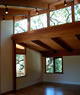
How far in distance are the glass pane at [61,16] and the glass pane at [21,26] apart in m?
1.57

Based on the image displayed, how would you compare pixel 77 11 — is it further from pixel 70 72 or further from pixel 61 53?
pixel 70 72

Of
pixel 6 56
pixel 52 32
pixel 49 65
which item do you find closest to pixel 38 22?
pixel 52 32

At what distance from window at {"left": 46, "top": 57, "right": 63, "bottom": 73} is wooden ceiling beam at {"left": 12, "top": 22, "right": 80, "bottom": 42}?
3.03 metres

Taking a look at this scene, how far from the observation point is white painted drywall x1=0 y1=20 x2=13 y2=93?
6578 millimetres

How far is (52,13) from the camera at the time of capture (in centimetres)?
594

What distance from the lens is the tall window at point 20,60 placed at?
756 centimetres

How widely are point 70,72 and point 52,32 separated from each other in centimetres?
365

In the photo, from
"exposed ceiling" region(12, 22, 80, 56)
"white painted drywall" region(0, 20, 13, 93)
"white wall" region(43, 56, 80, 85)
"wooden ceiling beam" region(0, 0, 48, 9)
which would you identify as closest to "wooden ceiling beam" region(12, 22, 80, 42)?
"exposed ceiling" region(12, 22, 80, 56)

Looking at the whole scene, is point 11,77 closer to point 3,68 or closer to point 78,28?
point 3,68

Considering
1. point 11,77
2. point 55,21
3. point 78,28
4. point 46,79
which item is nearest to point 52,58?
point 46,79

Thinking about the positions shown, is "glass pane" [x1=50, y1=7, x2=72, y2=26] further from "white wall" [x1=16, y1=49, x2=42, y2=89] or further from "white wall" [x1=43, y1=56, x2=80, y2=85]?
"white wall" [x1=43, y1=56, x2=80, y2=85]

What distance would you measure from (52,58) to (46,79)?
1370 mm

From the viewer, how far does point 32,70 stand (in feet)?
28.1

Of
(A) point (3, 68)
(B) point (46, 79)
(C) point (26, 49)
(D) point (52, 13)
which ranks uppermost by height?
(D) point (52, 13)
